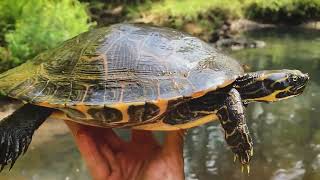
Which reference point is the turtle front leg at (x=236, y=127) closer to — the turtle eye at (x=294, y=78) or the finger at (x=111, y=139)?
the turtle eye at (x=294, y=78)

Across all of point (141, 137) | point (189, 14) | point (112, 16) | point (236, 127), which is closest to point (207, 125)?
point (141, 137)

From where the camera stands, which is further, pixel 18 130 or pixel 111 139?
pixel 111 139

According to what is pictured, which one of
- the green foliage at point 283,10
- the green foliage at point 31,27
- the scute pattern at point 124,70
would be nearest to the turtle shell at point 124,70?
the scute pattern at point 124,70

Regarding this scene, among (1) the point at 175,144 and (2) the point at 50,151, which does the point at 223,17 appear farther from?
(1) the point at 175,144

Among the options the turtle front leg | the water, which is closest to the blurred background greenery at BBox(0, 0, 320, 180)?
the water

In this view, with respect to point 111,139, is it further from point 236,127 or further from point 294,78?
point 294,78

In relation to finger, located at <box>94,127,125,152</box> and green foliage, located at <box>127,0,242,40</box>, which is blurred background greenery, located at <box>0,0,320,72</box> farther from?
finger, located at <box>94,127,125,152</box>
